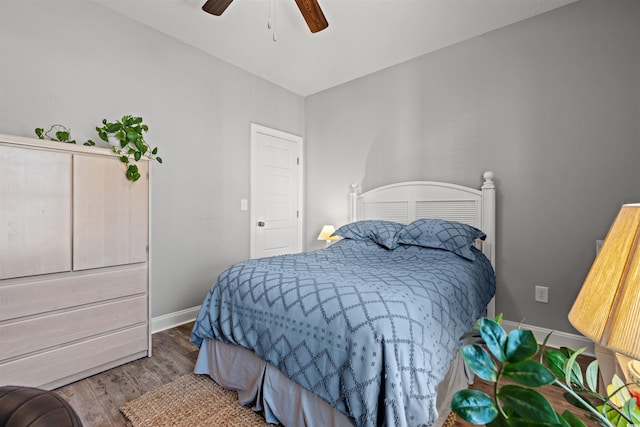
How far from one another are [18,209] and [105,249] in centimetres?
49

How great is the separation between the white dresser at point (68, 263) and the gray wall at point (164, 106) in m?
0.56

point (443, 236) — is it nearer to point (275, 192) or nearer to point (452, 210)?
point (452, 210)

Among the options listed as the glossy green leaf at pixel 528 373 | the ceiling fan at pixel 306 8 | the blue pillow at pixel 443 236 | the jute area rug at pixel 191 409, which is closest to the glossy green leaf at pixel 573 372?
the glossy green leaf at pixel 528 373

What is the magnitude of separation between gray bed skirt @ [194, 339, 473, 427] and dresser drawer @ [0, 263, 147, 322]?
28.3 inches

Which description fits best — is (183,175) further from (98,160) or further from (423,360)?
(423,360)

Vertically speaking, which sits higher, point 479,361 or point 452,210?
point 452,210

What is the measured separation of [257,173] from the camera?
3625 mm

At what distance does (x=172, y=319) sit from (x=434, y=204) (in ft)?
8.84

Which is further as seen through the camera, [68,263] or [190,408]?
[68,263]

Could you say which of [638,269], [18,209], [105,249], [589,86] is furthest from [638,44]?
[18,209]

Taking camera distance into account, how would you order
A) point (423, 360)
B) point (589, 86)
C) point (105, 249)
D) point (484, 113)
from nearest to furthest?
point (423, 360) < point (105, 249) < point (589, 86) < point (484, 113)

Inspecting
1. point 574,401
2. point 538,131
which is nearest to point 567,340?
point 538,131

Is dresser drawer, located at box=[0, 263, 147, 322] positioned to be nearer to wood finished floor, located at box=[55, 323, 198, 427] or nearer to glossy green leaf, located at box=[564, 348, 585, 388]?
wood finished floor, located at box=[55, 323, 198, 427]

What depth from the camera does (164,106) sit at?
9.32 ft
